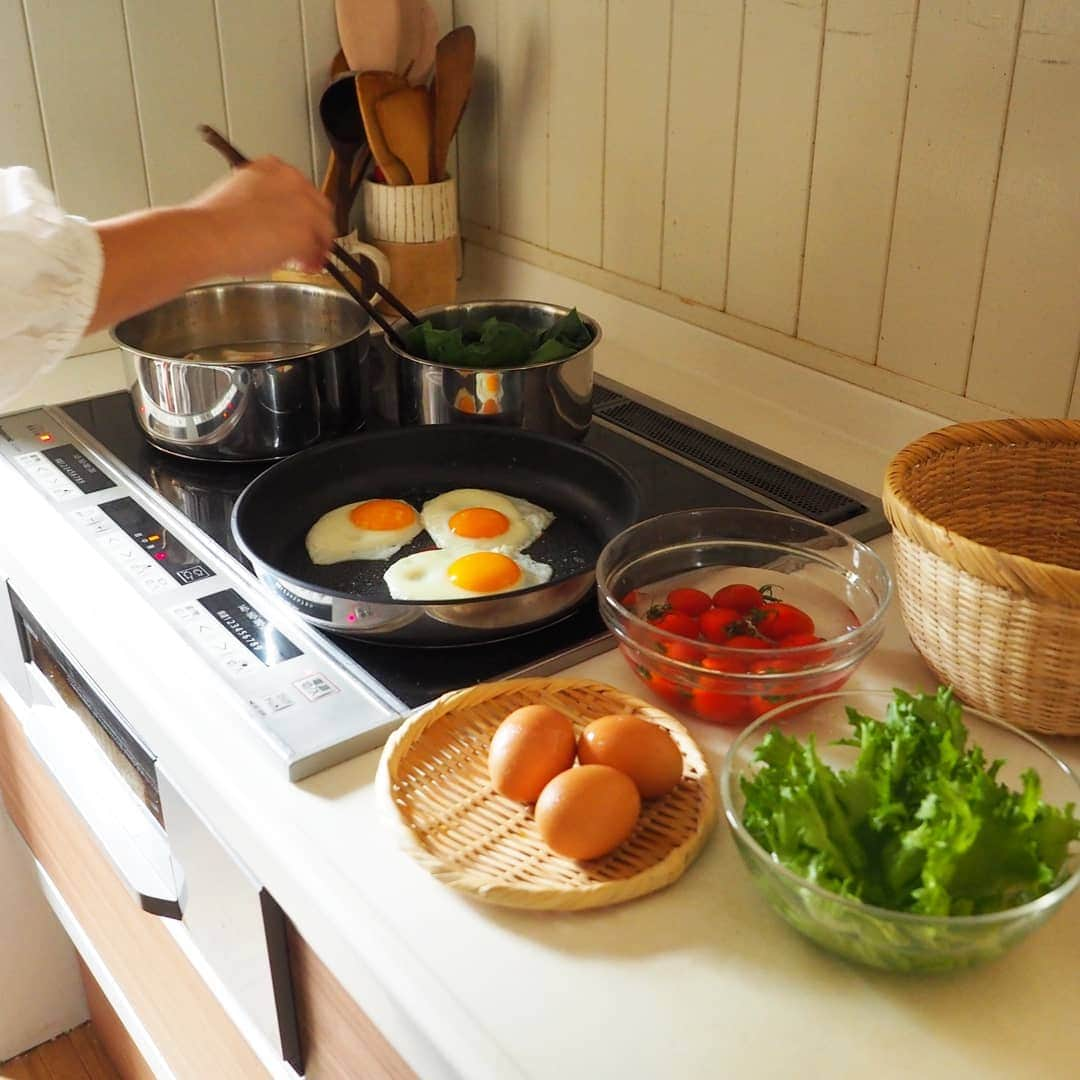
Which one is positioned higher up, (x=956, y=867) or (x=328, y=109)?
(x=328, y=109)

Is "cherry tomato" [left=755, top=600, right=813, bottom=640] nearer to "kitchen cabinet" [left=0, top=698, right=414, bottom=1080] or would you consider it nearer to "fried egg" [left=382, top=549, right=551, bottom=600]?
Answer: "fried egg" [left=382, top=549, right=551, bottom=600]

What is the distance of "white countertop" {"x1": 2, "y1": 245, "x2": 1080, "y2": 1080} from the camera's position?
0.60 m

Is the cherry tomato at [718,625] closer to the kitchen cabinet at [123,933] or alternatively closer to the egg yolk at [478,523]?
the egg yolk at [478,523]

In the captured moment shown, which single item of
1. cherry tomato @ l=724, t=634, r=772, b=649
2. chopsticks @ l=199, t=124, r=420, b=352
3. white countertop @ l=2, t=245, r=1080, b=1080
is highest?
chopsticks @ l=199, t=124, r=420, b=352

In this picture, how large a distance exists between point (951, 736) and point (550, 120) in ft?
3.57

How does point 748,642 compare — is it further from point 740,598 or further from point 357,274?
point 357,274

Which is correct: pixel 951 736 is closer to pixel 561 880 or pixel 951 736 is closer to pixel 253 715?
pixel 561 880

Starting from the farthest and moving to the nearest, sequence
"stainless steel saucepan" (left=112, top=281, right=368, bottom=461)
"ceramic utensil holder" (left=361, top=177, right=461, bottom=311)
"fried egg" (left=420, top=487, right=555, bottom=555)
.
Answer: "ceramic utensil holder" (left=361, top=177, right=461, bottom=311)
"stainless steel saucepan" (left=112, top=281, right=368, bottom=461)
"fried egg" (left=420, top=487, right=555, bottom=555)

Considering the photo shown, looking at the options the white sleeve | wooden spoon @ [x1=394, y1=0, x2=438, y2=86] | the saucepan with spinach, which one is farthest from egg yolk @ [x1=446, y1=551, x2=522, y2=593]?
wooden spoon @ [x1=394, y1=0, x2=438, y2=86]

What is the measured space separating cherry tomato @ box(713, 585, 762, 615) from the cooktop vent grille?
0.19 m

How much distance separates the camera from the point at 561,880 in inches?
27.3

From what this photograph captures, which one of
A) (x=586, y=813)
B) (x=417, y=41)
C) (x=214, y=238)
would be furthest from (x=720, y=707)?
(x=417, y=41)

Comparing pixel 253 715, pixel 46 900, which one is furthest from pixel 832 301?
pixel 46 900

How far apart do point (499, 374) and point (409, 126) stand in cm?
51
